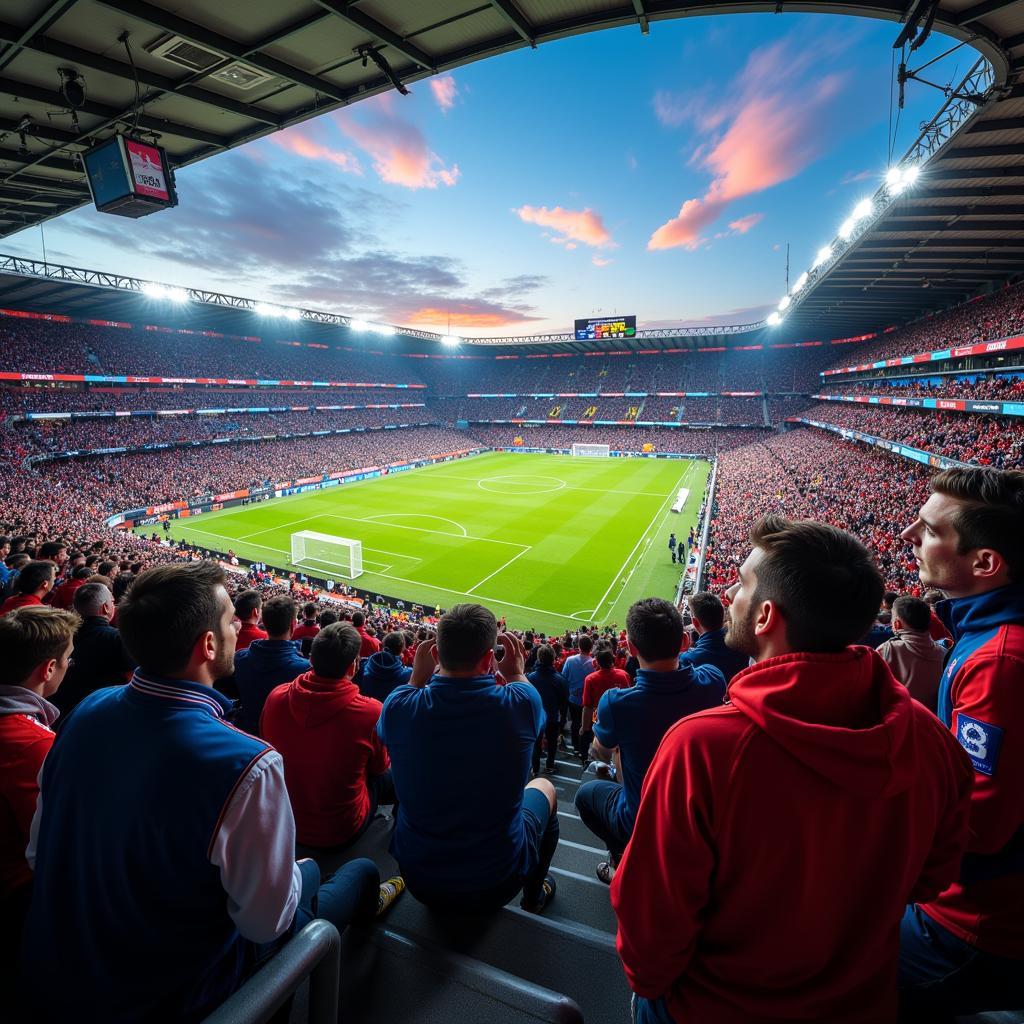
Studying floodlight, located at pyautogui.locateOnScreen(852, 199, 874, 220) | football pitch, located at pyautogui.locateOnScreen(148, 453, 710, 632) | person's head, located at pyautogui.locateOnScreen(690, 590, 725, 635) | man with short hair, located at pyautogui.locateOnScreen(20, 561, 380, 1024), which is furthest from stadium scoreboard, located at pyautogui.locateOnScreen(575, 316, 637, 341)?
man with short hair, located at pyautogui.locateOnScreen(20, 561, 380, 1024)

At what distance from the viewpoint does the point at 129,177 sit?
8.80 m

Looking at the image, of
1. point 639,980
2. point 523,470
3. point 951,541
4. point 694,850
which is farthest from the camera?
point 523,470

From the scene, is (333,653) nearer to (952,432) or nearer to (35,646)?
(35,646)

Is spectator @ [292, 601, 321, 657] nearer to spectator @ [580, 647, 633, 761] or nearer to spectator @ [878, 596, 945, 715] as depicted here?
spectator @ [580, 647, 633, 761]

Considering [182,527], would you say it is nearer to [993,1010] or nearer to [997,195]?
[993,1010]

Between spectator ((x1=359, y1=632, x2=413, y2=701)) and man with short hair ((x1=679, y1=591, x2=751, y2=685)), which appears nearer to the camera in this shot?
man with short hair ((x1=679, y1=591, x2=751, y2=685))

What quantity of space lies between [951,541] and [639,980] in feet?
8.52

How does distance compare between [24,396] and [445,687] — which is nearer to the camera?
[445,687]

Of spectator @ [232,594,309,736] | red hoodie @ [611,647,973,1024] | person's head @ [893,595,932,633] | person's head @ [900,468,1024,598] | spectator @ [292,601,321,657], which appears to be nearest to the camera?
red hoodie @ [611,647,973,1024]

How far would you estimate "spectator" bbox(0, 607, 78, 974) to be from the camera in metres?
2.41

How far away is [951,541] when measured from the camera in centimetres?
279

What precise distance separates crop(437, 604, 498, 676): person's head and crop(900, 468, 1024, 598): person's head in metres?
2.29

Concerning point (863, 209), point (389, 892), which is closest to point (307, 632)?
point (389, 892)

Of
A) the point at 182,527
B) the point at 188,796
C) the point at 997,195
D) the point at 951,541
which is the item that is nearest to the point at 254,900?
the point at 188,796
